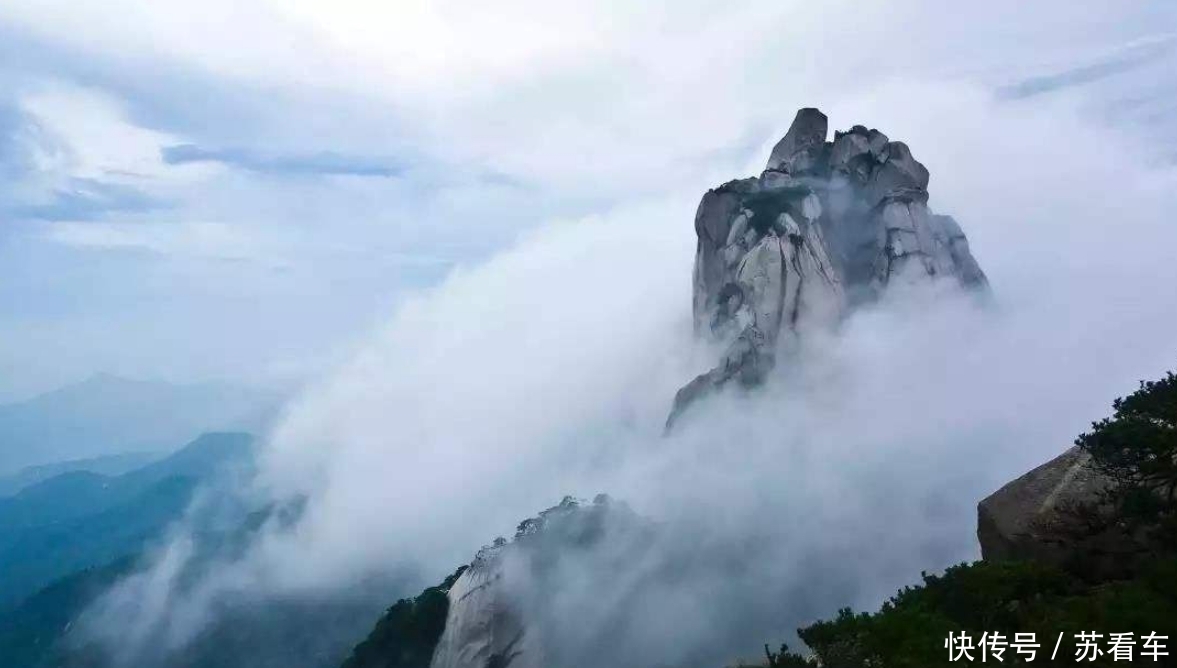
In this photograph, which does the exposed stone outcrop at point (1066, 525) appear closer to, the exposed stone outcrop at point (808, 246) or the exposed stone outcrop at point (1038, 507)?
the exposed stone outcrop at point (1038, 507)

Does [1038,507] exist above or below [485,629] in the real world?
below

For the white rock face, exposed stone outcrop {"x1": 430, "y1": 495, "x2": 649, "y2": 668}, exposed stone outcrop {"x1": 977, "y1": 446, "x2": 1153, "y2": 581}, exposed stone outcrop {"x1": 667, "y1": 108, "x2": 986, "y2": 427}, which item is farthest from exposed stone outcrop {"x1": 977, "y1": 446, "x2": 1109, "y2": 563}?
exposed stone outcrop {"x1": 667, "y1": 108, "x2": 986, "y2": 427}

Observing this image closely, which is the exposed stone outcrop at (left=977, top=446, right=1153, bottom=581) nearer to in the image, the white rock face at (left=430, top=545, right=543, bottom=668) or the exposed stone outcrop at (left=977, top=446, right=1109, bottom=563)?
the exposed stone outcrop at (left=977, top=446, right=1109, bottom=563)

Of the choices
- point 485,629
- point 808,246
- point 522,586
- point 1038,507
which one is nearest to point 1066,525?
point 1038,507

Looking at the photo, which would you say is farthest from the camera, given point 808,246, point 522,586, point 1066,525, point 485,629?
point 808,246

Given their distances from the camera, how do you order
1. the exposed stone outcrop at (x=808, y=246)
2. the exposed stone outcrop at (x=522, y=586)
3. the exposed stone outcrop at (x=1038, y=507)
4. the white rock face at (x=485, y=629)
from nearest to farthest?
1. the exposed stone outcrop at (x=1038, y=507)
2. the white rock face at (x=485, y=629)
3. the exposed stone outcrop at (x=522, y=586)
4. the exposed stone outcrop at (x=808, y=246)

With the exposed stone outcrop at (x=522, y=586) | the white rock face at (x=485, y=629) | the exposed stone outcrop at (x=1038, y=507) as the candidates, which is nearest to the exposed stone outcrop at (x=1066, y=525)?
the exposed stone outcrop at (x=1038, y=507)

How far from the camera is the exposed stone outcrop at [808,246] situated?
94375 millimetres

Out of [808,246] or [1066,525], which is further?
[808,246]

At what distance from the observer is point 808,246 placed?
315ft

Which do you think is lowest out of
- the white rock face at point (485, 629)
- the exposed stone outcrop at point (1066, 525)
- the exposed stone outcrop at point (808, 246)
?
the exposed stone outcrop at point (1066, 525)

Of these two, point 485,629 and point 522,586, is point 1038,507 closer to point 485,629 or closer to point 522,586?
point 485,629

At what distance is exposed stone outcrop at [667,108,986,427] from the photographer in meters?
94.4

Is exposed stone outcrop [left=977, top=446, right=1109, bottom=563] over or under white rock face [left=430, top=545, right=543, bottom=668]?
under
